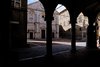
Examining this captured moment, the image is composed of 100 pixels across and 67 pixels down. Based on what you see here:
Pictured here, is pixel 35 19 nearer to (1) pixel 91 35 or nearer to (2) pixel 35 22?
(2) pixel 35 22

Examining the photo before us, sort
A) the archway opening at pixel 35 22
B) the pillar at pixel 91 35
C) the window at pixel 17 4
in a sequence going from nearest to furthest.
Answer: the window at pixel 17 4
the pillar at pixel 91 35
the archway opening at pixel 35 22

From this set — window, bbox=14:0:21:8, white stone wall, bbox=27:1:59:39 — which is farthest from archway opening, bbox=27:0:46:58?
window, bbox=14:0:21:8

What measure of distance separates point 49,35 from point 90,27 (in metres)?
8.25

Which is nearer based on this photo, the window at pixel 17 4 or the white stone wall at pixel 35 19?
the window at pixel 17 4

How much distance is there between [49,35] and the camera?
1052 cm

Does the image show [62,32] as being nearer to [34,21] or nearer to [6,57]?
[34,21]

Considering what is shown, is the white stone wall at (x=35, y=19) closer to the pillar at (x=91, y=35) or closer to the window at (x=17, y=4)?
the window at (x=17, y=4)

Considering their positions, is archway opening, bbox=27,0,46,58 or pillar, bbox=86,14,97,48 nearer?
pillar, bbox=86,14,97,48

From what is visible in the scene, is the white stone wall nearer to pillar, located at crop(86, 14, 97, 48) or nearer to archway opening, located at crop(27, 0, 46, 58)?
archway opening, located at crop(27, 0, 46, 58)

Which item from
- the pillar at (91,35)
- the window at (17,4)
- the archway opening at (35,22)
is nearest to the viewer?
the window at (17,4)

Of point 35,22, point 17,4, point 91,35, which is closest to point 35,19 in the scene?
point 35,22

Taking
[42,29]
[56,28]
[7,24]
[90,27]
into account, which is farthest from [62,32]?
[7,24]

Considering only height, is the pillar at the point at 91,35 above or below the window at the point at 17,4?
below

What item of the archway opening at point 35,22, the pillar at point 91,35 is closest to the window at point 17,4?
the pillar at point 91,35
